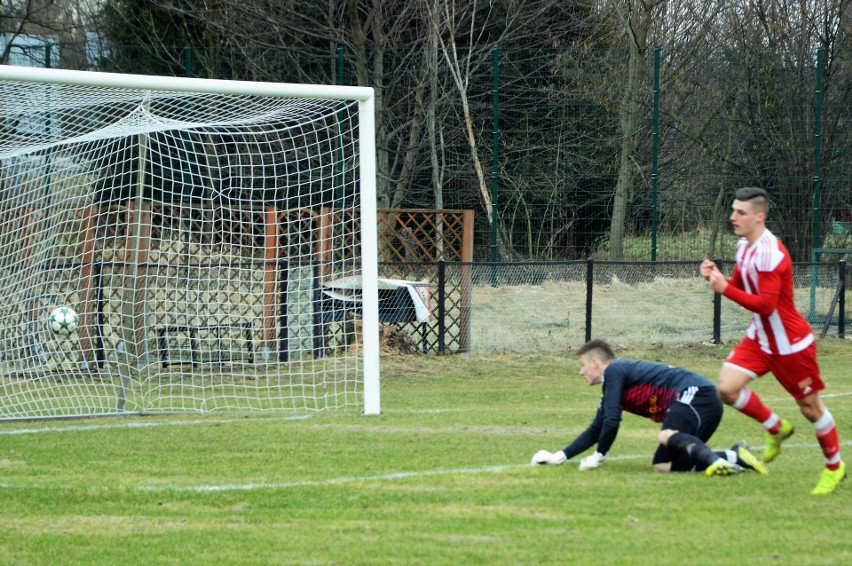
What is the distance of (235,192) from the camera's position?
15.0 metres

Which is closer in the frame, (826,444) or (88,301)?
(826,444)

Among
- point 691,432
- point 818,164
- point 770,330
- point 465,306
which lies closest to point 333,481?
point 691,432

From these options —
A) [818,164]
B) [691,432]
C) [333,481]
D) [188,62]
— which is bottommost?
[333,481]

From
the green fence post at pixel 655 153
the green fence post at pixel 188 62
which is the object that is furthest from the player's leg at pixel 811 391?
the green fence post at pixel 188 62

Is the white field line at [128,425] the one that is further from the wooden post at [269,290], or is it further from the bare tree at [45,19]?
the bare tree at [45,19]

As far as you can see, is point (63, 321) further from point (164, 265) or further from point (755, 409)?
point (755, 409)

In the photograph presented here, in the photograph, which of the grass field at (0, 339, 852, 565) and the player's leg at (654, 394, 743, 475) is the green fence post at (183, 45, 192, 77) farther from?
the player's leg at (654, 394, 743, 475)

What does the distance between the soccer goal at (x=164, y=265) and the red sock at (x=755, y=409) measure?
138 inches

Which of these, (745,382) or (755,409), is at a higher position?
(745,382)

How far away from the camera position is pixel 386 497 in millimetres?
5961

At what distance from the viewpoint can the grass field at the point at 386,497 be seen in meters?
4.84

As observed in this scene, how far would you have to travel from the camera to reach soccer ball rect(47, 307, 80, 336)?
450 inches

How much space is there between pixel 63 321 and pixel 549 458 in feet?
21.7

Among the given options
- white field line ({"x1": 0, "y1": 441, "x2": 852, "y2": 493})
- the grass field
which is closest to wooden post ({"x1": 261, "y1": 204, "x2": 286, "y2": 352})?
the grass field
